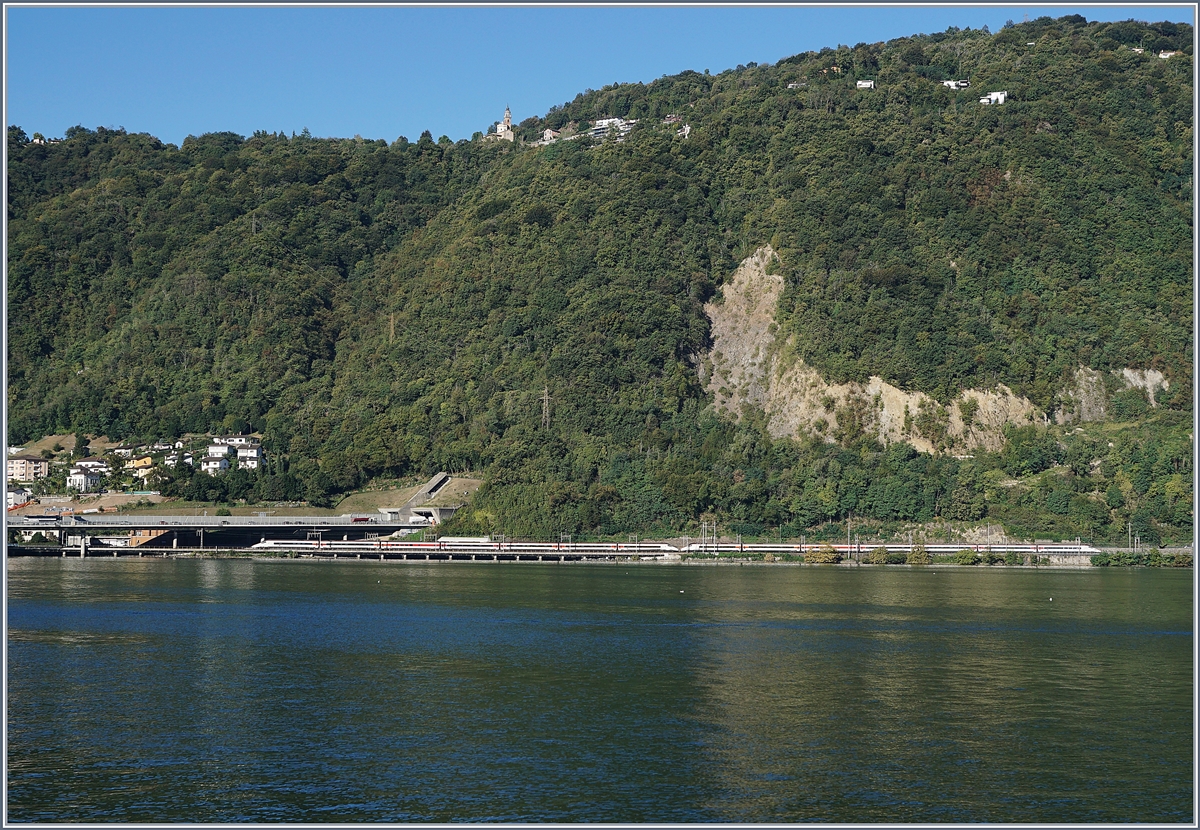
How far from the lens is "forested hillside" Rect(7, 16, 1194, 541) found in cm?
11912

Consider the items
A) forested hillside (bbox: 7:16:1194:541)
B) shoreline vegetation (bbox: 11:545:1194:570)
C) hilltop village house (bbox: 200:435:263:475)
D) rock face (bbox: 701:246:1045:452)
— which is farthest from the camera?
hilltop village house (bbox: 200:435:263:475)

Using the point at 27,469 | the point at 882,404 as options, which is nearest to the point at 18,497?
the point at 27,469

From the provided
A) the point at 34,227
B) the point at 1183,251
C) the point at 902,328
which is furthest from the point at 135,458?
the point at 1183,251

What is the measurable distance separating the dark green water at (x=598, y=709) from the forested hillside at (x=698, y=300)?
43.2m

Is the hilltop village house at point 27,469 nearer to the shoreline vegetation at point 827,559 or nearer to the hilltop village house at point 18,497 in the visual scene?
the hilltop village house at point 18,497

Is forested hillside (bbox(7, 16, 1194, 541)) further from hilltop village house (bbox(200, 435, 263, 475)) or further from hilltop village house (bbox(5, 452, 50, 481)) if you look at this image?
hilltop village house (bbox(5, 452, 50, 481))

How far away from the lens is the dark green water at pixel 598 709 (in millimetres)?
31594

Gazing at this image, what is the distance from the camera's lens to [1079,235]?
465ft

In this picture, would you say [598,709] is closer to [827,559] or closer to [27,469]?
[827,559]

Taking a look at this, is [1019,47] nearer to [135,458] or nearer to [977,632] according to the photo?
[135,458]

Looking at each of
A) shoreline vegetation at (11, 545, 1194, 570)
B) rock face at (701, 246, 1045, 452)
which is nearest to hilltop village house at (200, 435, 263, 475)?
shoreline vegetation at (11, 545, 1194, 570)

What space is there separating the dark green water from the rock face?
4658 centimetres

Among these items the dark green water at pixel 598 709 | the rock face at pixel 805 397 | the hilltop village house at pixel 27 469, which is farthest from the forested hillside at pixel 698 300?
the dark green water at pixel 598 709

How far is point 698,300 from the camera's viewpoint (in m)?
148
